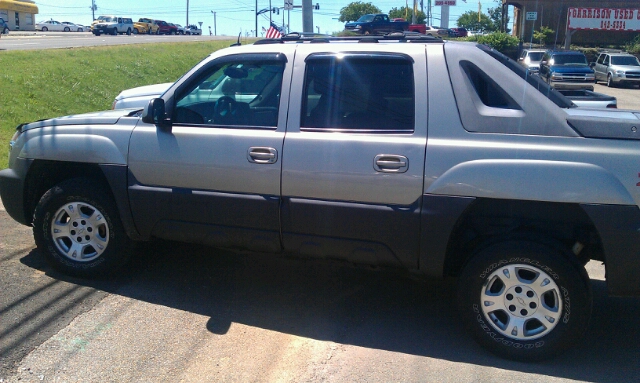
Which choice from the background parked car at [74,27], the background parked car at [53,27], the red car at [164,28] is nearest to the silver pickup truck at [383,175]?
the red car at [164,28]

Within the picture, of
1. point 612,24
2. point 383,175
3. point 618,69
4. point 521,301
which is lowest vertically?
point 521,301

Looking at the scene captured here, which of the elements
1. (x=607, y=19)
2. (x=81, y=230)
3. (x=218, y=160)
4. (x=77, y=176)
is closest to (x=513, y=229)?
(x=218, y=160)

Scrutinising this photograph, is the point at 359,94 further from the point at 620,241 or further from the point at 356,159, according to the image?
the point at 620,241

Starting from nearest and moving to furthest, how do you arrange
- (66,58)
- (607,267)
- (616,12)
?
(607,267)
(66,58)
(616,12)

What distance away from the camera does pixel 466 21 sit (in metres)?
82.2

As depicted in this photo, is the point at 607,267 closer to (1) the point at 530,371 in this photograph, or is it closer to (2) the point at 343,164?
(1) the point at 530,371

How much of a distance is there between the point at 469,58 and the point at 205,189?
6.96 ft

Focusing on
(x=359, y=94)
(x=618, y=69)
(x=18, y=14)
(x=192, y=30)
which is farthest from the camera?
(x=192, y=30)

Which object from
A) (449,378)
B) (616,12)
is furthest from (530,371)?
(616,12)

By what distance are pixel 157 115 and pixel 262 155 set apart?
0.93 metres

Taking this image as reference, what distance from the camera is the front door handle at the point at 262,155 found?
4.53 meters

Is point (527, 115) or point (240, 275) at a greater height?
point (527, 115)

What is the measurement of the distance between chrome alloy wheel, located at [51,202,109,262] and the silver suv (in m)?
30.7

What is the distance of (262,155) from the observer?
4.56 metres
